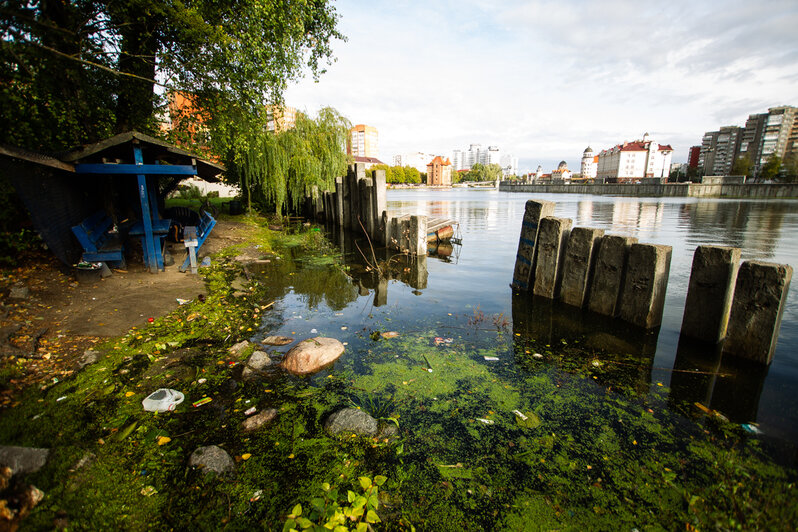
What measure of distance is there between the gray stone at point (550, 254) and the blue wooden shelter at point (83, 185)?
311 inches

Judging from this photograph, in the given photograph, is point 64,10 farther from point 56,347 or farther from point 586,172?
point 586,172

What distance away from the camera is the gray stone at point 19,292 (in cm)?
548

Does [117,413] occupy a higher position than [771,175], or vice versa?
[771,175]

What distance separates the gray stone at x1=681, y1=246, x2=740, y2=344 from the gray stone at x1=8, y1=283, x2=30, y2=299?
9.95m

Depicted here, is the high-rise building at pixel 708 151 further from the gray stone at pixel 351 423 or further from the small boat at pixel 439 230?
the gray stone at pixel 351 423

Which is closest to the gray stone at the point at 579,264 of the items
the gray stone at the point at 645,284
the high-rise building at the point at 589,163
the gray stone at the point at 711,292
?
the gray stone at the point at 645,284

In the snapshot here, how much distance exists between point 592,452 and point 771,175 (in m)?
98.2

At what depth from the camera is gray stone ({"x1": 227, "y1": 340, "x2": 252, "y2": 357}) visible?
4.73 meters

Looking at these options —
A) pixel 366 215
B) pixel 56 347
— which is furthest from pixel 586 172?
pixel 56 347

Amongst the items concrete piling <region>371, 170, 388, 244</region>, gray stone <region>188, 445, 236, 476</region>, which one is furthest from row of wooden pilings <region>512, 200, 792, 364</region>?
concrete piling <region>371, 170, 388, 244</region>

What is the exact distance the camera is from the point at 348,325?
20.0 ft

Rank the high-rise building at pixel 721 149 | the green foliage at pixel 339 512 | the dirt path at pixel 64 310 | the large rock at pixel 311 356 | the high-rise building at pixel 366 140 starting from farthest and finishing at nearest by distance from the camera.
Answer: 1. the high-rise building at pixel 366 140
2. the high-rise building at pixel 721 149
3. the large rock at pixel 311 356
4. the dirt path at pixel 64 310
5. the green foliage at pixel 339 512

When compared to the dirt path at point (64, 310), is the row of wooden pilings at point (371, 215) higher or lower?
higher

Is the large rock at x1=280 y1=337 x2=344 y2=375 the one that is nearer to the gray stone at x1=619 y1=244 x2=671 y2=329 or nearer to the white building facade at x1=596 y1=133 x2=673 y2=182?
the gray stone at x1=619 y1=244 x2=671 y2=329
